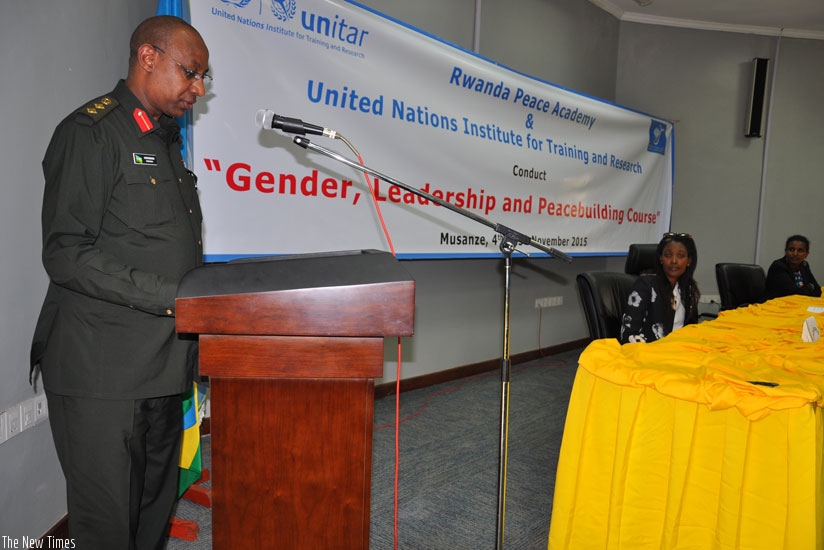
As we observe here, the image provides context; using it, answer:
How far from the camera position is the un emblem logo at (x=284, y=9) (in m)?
2.38

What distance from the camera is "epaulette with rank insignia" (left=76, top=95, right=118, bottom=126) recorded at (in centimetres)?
115

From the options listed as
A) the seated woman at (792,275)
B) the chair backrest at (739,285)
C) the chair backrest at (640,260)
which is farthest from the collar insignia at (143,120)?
the seated woman at (792,275)

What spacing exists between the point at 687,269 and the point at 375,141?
1.60m

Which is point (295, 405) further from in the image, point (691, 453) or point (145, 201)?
point (691, 453)

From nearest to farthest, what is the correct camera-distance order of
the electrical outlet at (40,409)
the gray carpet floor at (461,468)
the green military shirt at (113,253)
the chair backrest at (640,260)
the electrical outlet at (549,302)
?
the green military shirt at (113,253) < the electrical outlet at (40,409) < the gray carpet floor at (461,468) < the chair backrest at (640,260) < the electrical outlet at (549,302)

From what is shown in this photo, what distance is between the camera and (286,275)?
2.86 ft

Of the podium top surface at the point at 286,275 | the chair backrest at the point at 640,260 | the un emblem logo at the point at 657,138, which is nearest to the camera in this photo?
the podium top surface at the point at 286,275

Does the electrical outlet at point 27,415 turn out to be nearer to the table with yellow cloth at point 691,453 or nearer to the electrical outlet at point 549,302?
the table with yellow cloth at point 691,453

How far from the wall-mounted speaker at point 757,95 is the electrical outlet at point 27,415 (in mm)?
6326

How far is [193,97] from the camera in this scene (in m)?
1.33

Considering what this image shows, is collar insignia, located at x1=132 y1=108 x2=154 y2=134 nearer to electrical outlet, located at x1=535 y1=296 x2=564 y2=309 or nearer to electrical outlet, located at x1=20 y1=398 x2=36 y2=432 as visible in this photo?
electrical outlet, located at x1=20 y1=398 x2=36 y2=432

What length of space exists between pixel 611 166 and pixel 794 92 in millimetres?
2844

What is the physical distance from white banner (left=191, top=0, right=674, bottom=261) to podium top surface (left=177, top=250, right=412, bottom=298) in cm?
99

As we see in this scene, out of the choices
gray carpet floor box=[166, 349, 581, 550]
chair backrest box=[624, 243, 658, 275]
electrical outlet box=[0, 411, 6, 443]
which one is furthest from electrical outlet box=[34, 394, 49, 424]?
chair backrest box=[624, 243, 658, 275]
